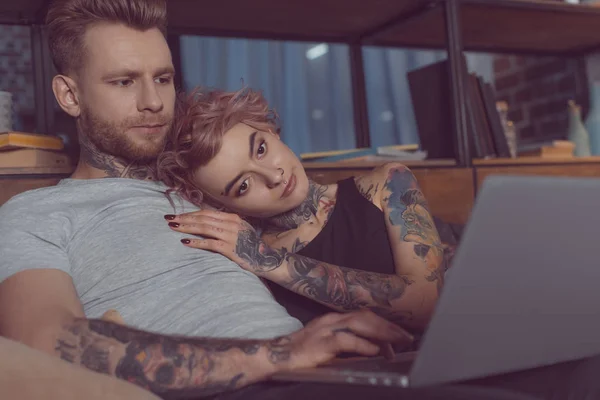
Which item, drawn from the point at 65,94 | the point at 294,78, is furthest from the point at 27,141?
the point at 294,78

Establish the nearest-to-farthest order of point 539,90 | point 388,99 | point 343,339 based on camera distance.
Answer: point 343,339
point 539,90
point 388,99

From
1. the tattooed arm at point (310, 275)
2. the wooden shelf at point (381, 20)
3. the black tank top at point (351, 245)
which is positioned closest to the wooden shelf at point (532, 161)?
the wooden shelf at point (381, 20)

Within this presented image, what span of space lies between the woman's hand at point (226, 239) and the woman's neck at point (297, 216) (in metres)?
0.18

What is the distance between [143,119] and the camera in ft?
4.52

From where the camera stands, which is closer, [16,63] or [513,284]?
[513,284]

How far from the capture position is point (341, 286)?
1312 mm

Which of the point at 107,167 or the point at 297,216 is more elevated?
the point at 107,167

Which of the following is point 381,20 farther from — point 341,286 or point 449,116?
point 341,286

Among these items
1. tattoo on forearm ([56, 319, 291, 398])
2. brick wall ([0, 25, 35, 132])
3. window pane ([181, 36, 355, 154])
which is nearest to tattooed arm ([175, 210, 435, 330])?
tattoo on forearm ([56, 319, 291, 398])

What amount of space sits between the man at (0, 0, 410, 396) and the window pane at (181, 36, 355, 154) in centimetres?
144

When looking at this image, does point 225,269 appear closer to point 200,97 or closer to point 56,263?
point 56,263

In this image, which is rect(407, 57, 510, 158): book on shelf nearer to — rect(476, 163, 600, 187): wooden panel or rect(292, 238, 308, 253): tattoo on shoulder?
rect(476, 163, 600, 187): wooden panel

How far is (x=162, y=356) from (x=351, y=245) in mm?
563

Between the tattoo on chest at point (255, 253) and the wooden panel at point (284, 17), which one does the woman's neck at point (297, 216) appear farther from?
the wooden panel at point (284, 17)
